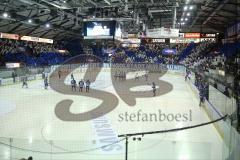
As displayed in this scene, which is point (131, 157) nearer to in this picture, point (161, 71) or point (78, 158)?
point (78, 158)

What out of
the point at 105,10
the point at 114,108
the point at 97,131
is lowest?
the point at 97,131

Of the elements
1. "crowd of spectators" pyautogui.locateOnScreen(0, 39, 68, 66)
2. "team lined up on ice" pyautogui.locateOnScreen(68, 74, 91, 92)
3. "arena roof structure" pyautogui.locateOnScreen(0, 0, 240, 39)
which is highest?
"arena roof structure" pyautogui.locateOnScreen(0, 0, 240, 39)

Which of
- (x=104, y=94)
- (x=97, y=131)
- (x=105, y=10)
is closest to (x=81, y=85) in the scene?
(x=104, y=94)

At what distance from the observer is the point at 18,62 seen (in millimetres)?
28094

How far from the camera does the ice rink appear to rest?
684cm

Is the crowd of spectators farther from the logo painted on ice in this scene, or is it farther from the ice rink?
the ice rink

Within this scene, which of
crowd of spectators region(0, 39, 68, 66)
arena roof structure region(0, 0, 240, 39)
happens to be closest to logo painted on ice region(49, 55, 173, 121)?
crowd of spectators region(0, 39, 68, 66)

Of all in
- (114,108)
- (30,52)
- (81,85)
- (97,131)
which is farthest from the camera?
(30,52)

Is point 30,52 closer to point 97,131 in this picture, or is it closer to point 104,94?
point 104,94

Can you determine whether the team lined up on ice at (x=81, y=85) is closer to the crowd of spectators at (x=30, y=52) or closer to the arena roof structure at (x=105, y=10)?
the arena roof structure at (x=105, y=10)

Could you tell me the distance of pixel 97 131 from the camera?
992 cm

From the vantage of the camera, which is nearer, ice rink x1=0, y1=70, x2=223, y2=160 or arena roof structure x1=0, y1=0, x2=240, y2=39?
ice rink x1=0, y1=70, x2=223, y2=160

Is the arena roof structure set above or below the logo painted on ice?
above

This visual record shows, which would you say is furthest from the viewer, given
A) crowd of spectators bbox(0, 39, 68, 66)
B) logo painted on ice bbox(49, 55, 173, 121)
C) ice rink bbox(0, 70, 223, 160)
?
crowd of spectators bbox(0, 39, 68, 66)
